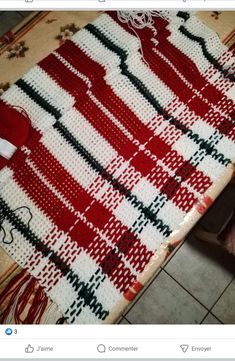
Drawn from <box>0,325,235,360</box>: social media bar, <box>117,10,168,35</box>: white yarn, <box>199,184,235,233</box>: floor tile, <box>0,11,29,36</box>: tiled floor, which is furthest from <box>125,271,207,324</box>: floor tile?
<box>0,11,29,36</box>: tiled floor

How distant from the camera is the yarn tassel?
107 cm

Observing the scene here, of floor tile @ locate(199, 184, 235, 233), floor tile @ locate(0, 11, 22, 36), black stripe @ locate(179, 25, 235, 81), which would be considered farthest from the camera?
floor tile @ locate(0, 11, 22, 36)

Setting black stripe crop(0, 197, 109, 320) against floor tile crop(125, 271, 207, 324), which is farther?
floor tile crop(125, 271, 207, 324)

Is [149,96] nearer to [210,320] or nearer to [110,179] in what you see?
[110,179]

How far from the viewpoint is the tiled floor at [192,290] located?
1925 mm

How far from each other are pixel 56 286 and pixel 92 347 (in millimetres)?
226

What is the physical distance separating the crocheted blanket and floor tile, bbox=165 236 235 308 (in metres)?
0.92

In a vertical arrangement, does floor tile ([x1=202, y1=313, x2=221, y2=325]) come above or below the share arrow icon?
below

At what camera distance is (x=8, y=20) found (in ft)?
7.43

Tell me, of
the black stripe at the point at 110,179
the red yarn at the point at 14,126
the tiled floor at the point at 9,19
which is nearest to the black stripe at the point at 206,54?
the black stripe at the point at 110,179

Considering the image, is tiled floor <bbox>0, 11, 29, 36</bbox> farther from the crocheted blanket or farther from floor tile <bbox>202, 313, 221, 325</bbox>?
floor tile <bbox>202, 313, 221, 325</bbox>

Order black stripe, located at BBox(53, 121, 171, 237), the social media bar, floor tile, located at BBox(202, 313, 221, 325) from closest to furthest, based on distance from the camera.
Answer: the social media bar, black stripe, located at BBox(53, 121, 171, 237), floor tile, located at BBox(202, 313, 221, 325)

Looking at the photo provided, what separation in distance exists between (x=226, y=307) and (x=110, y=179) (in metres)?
1.30

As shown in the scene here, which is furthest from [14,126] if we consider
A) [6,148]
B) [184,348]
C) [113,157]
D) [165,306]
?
[165,306]
